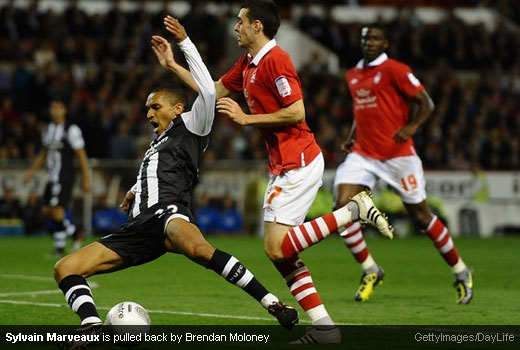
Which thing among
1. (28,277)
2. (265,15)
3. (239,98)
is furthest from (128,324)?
(239,98)

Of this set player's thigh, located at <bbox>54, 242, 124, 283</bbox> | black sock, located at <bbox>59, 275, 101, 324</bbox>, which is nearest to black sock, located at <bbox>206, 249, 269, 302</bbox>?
player's thigh, located at <bbox>54, 242, 124, 283</bbox>

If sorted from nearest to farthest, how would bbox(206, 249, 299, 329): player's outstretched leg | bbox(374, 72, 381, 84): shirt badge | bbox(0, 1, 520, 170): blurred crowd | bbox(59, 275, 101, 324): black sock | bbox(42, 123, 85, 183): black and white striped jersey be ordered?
bbox(59, 275, 101, 324): black sock < bbox(206, 249, 299, 329): player's outstretched leg < bbox(374, 72, 381, 84): shirt badge < bbox(42, 123, 85, 183): black and white striped jersey < bbox(0, 1, 520, 170): blurred crowd

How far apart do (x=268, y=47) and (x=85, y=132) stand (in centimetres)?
1473

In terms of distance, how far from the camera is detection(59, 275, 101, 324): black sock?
6.87 meters

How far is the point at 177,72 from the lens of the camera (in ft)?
24.9

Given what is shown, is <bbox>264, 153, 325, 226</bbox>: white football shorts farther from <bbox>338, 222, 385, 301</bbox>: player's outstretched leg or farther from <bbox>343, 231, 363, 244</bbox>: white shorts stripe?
<bbox>343, 231, 363, 244</bbox>: white shorts stripe

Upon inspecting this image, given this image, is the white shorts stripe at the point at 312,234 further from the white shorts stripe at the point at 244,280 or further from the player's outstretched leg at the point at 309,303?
the white shorts stripe at the point at 244,280

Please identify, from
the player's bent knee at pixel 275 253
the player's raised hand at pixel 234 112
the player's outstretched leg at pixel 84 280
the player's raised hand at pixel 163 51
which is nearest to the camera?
the player's outstretched leg at pixel 84 280

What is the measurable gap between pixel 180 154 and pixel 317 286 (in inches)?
178

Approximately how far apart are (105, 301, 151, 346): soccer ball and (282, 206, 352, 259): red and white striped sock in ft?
3.72

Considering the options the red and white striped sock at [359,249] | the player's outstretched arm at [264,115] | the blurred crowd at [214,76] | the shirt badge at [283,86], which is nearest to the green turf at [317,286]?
the red and white striped sock at [359,249]

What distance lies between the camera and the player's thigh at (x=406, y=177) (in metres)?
10.7

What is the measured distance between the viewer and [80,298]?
6938mm

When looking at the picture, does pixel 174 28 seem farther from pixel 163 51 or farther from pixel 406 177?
pixel 406 177
